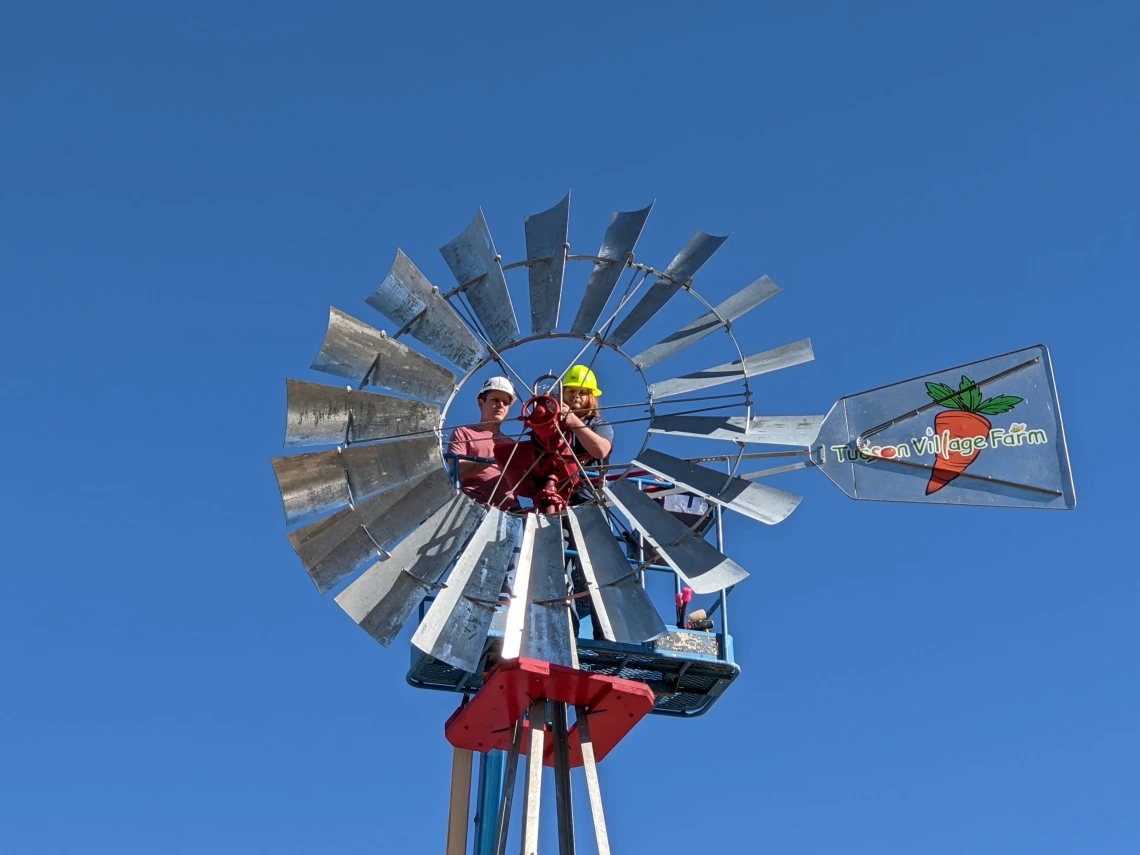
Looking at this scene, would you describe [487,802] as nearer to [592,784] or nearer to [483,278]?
[592,784]

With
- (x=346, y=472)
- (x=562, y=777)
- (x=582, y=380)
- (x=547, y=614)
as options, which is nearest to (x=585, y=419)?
(x=582, y=380)

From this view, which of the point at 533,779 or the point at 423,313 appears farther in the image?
the point at 423,313

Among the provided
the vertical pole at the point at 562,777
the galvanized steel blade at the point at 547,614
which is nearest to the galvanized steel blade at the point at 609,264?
the galvanized steel blade at the point at 547,614

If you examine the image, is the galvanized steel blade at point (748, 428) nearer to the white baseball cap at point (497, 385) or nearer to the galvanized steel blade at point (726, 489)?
the galvanized steel blade at point (726, 489)

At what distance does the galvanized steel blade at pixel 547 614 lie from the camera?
918cm

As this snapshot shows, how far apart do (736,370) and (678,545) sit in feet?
4.79

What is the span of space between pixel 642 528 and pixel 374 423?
180cm

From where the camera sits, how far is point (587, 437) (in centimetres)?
1009

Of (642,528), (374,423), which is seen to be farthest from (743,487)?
(374,423)

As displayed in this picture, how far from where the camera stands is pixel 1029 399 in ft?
32.9

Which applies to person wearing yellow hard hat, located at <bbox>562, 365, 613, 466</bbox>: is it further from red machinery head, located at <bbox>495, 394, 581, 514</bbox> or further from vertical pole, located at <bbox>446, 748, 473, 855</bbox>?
vertical pole, located at <bbox>446, 748, 473, 855</bbox>

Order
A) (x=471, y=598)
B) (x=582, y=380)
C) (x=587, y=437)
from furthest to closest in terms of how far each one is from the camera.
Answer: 1. (x=582, y=380)
2. (x=587, y=437)
3. (x=471, y=598)

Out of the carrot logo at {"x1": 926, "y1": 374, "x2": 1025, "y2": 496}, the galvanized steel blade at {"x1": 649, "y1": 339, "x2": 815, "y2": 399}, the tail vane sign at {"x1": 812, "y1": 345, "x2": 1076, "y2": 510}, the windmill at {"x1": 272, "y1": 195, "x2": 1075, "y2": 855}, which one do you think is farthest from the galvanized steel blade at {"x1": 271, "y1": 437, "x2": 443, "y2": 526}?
the carrot logo at {"x1": 926, "y1": 374, "x2": 1025, "y2": 496}

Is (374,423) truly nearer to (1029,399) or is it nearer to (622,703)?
(622,703)
